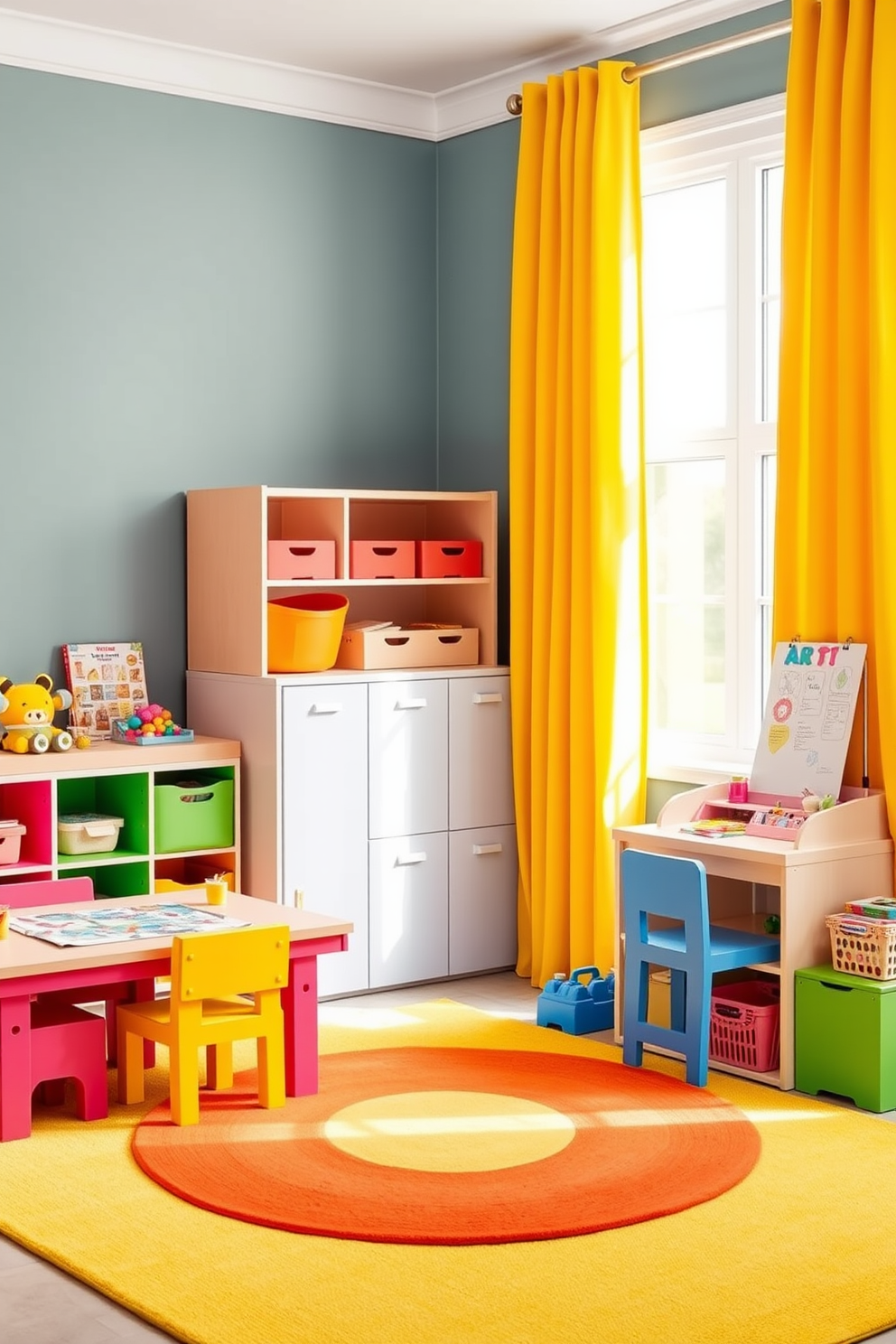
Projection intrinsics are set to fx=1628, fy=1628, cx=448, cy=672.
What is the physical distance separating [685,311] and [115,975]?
2602 millimetres

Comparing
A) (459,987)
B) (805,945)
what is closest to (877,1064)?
(805,945)

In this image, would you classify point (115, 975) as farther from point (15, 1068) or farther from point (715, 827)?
point (715, 827)

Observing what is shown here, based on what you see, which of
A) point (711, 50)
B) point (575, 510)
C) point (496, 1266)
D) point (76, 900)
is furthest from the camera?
point (575, 510)

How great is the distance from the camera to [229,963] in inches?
139

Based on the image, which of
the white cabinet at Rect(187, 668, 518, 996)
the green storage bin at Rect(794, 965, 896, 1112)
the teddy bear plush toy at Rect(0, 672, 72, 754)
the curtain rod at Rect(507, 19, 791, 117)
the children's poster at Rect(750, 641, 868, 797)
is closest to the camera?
the green storage bin at Rect(794, 965, 896, 1112)

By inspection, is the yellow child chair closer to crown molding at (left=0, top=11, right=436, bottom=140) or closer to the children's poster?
the children's poster

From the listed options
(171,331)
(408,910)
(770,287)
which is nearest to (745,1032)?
(408,910)

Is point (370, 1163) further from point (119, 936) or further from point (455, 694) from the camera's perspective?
point (455, 694)

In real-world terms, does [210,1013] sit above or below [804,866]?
below

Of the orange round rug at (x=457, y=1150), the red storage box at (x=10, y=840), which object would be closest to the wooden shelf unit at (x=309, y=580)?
the red storage box at (x=10, y=840)

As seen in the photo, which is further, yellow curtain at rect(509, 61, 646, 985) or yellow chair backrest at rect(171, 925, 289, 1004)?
yellow curtain at rect(509, 61, 646, 985)

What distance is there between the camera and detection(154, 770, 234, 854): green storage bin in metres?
4.70

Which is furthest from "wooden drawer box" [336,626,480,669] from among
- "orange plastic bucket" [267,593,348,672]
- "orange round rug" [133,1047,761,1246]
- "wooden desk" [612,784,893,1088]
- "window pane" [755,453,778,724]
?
"orange round rug" [133,1047,761,1246]

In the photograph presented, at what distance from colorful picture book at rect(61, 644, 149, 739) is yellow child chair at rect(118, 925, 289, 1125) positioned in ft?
4.23
